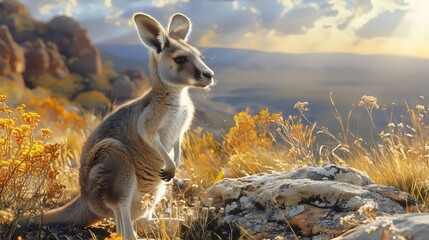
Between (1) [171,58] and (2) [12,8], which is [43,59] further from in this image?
(1) [171,58]

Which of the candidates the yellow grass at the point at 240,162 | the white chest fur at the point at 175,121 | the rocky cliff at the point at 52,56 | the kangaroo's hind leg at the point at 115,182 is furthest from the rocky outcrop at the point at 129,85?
the kangaroo's hind leg at the point at 115,182

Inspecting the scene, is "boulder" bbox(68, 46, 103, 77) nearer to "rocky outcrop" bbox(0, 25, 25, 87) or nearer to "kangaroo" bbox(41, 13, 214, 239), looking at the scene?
"rocky outcrop" bbox(0, 25, 25, 87)

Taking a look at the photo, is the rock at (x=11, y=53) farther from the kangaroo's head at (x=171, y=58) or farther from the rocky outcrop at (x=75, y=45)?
the kangaroo's head at (x=171, y=58)

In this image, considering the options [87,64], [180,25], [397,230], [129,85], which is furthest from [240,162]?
[87,64]

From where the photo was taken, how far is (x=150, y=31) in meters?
6.19

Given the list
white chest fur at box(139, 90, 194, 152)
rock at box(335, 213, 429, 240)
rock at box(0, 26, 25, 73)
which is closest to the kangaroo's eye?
white chest fur at box(139, 90, 194, 152)

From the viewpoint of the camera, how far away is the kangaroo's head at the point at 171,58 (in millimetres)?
6074

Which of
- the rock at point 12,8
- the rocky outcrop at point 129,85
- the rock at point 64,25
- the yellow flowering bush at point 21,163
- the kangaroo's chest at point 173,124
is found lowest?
the rocky outcrop at point 129,85

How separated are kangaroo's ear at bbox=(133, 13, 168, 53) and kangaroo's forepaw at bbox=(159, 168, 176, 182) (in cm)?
124

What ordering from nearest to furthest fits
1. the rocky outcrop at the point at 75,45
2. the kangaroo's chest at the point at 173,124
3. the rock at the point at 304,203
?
1. the rock at the point at 304,203
2. the kangaroo's chest at the point at 173,124
3. the rocky outcrop at the point at 75,45

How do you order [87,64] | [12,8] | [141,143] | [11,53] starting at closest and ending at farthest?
[141,143] → [11,53] → [87,64] → [12,8]

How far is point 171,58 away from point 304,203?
6.40 feet

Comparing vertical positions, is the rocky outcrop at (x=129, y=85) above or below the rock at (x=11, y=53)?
below

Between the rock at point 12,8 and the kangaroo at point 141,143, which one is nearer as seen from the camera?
the kangaroo at point 141,143
